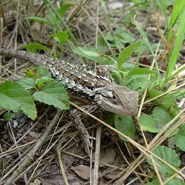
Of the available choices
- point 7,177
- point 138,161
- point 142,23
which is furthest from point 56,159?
point 142,23

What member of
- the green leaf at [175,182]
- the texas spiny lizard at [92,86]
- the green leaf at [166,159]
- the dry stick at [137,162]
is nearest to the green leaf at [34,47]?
the texas spiny lizard at [92,86]

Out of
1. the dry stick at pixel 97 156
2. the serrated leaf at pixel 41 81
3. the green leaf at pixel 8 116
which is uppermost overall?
the serrated leaf at pixel 41 81

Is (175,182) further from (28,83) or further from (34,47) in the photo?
(34,47)

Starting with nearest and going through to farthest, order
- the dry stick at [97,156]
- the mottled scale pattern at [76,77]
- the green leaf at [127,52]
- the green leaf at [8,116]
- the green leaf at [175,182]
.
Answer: the green leaf at [175,182], the dry stick at [97,156], the green leaf at [127,52], the green leaf at [8,116], the mottled scale pattern at [76,77]

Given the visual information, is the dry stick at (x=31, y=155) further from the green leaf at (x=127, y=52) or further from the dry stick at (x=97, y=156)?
the green leaf at (x=127, y=52)

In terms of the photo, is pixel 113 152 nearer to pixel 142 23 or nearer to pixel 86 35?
pixel 86 35
